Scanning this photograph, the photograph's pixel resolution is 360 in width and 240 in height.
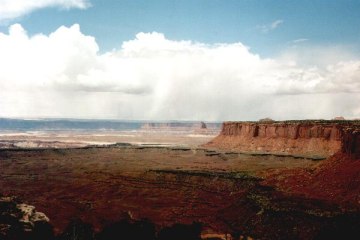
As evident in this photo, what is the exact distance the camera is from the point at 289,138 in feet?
368

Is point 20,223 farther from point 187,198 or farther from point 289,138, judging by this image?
point 289,138

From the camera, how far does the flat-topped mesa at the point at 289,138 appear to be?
330ft

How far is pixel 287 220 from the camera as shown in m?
33.4

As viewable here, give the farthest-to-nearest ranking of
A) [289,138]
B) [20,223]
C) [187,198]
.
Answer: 1. [289,138]
2. [187,198]
3. [20,223]

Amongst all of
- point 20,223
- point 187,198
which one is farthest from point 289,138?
point 20,223

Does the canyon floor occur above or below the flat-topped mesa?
below

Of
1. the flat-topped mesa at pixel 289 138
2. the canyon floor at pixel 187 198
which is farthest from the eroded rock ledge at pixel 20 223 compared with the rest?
the flat-topped mesa at pixel 289 138

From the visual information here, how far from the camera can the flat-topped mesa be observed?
3956 inches

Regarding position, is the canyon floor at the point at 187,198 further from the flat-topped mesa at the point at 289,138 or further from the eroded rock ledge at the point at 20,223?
the flat-topped mesa at the point at 289,138

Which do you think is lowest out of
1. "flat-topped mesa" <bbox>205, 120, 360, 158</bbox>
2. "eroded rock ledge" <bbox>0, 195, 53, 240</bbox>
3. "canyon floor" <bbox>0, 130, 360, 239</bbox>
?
"canyon floor" <bbox>0, 130, 360, 239</bbox>

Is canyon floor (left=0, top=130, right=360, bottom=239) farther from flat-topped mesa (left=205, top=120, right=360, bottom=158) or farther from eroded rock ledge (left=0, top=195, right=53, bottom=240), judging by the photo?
flat-topped mesa (left=205, top=120, right=360, bottom=158)

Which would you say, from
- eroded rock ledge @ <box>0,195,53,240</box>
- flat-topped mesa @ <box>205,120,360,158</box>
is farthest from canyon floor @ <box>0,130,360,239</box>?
flat-topped mesa @ <box>205,120,360,158</box>

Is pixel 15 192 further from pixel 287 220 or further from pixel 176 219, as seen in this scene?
pixel 287 220

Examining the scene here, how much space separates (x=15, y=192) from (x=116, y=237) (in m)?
31.7
